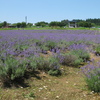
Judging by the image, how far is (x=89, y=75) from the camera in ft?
12.9

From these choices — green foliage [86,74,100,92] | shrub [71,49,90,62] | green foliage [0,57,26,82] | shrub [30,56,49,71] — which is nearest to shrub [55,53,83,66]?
shrub [71,49,90,62]

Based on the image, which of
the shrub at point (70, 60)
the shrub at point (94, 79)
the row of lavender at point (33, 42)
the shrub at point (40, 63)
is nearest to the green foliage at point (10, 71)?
the shrub at point (40, 63)

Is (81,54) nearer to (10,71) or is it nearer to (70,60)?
(70,60)

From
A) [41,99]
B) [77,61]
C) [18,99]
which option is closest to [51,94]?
[41,99]

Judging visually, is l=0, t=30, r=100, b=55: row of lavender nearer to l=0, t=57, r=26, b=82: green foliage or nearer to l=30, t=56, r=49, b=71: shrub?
l=30, t=56, r=49, b=71: shrub

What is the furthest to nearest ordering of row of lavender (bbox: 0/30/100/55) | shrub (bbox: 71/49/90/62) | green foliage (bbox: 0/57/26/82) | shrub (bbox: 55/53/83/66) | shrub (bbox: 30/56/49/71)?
shrub (bbox: 71/49/90/62) < row of lavender (bbox: 0/30/100/55) < shrub (bbox: 55/53/83/66) < shrub (bbox: 30/56/49/71) < green foliage (bbox: 0/57/26/82)

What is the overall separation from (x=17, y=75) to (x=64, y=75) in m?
1.63

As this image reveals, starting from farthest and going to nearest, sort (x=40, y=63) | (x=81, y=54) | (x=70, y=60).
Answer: (x=81, y=54) < (x=70, y=60) < (x=40, y=63)

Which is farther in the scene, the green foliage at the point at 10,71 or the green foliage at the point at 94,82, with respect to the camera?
the green foliage at the point at 10,71

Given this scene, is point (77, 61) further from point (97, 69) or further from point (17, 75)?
point (17, 75)

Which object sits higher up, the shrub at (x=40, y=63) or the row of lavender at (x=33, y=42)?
the row of lavender at (x=33, y=42)

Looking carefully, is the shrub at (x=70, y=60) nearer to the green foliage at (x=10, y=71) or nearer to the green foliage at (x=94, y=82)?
the green foliage at (x=10, y=71)

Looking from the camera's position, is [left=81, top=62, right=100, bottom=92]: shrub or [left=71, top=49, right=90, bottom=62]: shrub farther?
[left=71, top=49, right=90, bottom=62]: shrub

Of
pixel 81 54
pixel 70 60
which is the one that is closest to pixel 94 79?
pixel 70 60
